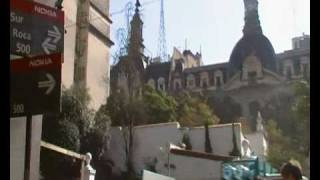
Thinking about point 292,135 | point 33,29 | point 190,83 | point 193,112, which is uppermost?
point 33,29

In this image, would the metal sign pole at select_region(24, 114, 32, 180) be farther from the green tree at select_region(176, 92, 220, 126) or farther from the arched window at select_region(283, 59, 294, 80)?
the arched window at select_region(283, 59, 294, 80)

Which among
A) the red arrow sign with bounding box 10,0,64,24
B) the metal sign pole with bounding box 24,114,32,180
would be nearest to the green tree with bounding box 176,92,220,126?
the red arrow sign with bounding box 10,0,64,24

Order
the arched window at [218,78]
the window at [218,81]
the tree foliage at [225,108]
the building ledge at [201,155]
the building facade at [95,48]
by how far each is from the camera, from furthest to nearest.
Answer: the window at [218,81] → the arched window at [218,78] → the tree foliage at [225,108] → the building ledge at [201,155] → the building facade at [95,48]

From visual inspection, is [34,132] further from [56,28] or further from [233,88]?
[233,88]

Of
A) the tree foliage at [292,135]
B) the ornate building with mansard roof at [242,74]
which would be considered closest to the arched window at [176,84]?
the ornate building with mansard roof at [242,74]

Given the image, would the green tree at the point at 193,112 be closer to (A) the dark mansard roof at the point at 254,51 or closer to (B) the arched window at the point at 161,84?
(B) the arched window at the point at 161,84

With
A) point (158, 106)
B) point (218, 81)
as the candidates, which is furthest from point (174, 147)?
point (218, 81)

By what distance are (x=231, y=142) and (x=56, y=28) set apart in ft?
7.56

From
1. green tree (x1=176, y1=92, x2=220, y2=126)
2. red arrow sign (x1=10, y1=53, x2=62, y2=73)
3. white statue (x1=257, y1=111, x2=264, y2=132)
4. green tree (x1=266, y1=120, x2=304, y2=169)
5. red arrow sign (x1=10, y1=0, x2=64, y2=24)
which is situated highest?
red arrow sign (x1=10, y1=0, x2=64, y2=24)

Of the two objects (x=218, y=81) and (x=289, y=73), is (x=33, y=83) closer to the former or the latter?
(x=289, y=73)

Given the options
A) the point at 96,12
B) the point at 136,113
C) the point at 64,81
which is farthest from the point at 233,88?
the point at 64,81
